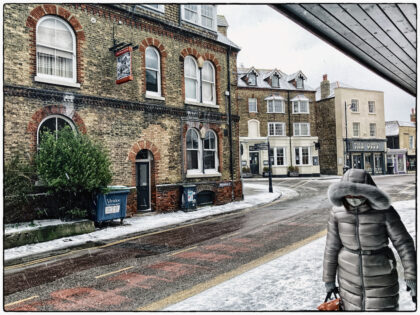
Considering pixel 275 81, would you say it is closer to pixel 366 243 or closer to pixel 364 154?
pixel 364 154

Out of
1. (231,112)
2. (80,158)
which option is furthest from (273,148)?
(80,158)

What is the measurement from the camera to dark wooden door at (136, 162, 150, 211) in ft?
40.2

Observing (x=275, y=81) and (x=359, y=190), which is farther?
(x=275, y=81)

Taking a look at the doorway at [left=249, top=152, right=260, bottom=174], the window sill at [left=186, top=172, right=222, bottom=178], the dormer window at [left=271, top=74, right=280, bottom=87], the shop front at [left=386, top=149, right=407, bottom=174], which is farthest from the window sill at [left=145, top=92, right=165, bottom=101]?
the dormer window at [left=271, top=74, right=280, bottom=87]

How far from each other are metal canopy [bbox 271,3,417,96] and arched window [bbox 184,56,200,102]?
30.7ft

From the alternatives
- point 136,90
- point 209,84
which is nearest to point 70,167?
point 136,90

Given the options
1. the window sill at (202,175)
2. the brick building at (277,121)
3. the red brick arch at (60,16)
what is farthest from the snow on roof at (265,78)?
the red brick arch at (60,16)

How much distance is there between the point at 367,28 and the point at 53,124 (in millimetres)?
8836

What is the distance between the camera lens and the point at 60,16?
984 centimetres

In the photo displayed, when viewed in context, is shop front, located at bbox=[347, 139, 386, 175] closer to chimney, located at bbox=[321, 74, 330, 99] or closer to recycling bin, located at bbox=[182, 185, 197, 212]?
recycling bin, located at bbox=[182, 185, 197, 212]

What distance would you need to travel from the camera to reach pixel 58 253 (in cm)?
723

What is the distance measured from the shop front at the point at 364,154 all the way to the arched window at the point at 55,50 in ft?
27.2

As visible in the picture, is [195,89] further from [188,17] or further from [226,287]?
[226,287]

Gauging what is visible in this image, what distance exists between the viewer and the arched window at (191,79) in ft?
45.1
